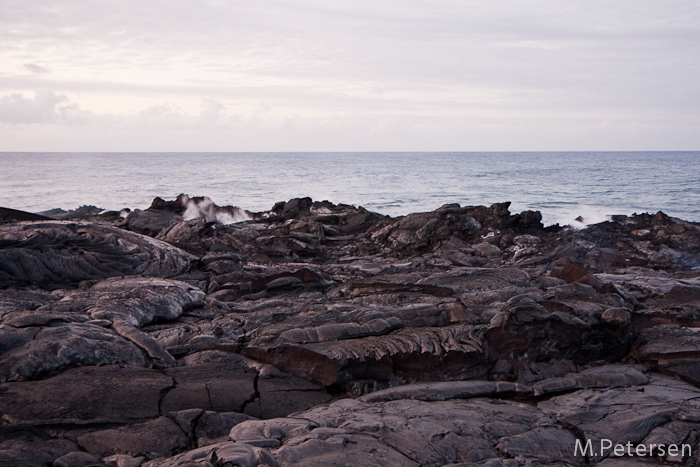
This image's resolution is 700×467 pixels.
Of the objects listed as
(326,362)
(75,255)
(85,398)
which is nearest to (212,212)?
(75,255)

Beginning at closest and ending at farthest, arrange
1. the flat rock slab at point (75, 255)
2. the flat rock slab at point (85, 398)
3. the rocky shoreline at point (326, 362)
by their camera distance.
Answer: the rocky shoreline at point (326, 362), the flat rock slab at point (85, 398), the flat rock slab at point (75, 255)

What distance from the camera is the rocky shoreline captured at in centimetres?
397

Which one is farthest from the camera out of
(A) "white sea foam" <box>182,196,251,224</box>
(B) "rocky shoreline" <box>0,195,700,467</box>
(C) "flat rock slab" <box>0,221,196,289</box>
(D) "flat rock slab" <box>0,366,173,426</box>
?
(A) "white sea foam" <box>182,196,251,224</box>

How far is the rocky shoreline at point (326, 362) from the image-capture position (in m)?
3.97

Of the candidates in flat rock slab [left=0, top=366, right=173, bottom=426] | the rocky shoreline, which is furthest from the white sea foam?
flat rock slab [left=0, top=366, right=173, bottom=426]

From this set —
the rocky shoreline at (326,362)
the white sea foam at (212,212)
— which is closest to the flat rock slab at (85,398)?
the rocky shoreline at (326,362)

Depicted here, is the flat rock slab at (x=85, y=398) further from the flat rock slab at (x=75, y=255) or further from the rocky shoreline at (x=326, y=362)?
the flat rock slab at (x=75, y=255)

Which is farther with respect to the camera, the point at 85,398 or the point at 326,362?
the point at 326,362

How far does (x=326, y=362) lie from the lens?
5.31 m

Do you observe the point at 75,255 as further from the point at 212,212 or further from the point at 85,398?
the point at 212,212

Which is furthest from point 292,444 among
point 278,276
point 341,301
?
point 278,276

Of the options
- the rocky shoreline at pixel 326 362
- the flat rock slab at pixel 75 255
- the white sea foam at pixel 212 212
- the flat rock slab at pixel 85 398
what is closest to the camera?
the rocky shoreline at pixel 326 362

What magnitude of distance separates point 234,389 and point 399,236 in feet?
32.0

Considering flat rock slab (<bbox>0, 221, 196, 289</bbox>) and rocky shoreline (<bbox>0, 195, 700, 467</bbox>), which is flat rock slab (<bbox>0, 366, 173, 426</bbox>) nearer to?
rocky shoreline (<bbox>0, 195, 700, 467</bbox>)
